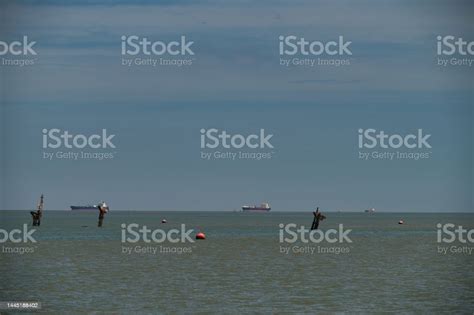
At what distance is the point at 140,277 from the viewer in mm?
62344

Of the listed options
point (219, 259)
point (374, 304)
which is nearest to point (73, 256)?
point (219, 259)

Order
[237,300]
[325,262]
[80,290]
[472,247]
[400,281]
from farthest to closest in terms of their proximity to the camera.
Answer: [472,247]
[325,262]
[400,281]
[80,290]
[237,300]

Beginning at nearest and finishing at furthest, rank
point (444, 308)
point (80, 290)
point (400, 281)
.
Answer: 1. point (444, 308)
2. point (80, 290)
3. point (400, 281)

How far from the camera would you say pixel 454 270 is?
227 feet

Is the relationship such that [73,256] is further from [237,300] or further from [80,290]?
[237,300]

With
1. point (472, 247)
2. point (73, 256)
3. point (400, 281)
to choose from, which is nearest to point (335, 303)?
point (400, 281)

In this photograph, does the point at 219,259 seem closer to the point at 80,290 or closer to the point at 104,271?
the point at 104,271

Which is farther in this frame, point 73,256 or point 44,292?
point 73,256

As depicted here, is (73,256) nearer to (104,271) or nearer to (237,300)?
(104,271)

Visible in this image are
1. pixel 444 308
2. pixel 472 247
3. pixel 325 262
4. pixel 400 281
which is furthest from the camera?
pixel 472 247

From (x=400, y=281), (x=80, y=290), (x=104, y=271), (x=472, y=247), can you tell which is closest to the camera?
(x=80, y=290)

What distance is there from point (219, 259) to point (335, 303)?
33.3 metres

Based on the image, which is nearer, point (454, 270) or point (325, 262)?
point (454, 270)

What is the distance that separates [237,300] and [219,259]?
31.5m
